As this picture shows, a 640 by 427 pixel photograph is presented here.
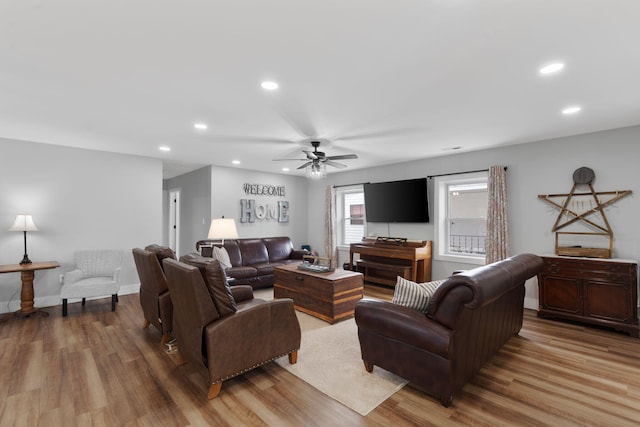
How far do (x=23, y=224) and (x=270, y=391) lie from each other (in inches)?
174

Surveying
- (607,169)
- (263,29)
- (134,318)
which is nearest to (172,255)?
(134,318)

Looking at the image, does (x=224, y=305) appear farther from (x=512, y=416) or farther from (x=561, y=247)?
(x=561, y=247)

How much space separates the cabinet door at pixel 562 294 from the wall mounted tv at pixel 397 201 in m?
2.22

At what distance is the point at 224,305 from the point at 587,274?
4400mm

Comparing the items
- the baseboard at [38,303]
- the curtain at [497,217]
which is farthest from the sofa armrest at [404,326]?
the baseboard at [38,303]

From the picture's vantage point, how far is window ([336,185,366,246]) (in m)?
7.35

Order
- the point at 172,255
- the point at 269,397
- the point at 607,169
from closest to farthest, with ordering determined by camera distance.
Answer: the point at 269,397 < the point at 172,255 < the point at 607,169

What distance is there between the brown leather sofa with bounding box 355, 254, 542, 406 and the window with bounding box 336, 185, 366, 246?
15.0ft

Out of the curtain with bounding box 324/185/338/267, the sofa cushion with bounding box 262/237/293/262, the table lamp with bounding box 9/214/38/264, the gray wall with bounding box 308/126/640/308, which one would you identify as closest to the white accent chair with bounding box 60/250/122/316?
the table lamp with bounding box 9/214/38/264

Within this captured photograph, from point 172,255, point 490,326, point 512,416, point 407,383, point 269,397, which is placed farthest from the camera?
point 172,255

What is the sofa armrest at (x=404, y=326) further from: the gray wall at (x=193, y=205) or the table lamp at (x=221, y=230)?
the gray wall at (x=193, y=205)

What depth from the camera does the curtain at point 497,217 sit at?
4.84 metres

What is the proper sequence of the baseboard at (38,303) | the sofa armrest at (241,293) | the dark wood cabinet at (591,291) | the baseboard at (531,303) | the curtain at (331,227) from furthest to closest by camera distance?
the curtain at (331,227), the baseboard at (531,303), the baseboard at (38,303), the dark wood cabinet at (591,291), the sofa armrest at (241,293)

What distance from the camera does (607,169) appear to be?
4074mm
